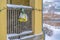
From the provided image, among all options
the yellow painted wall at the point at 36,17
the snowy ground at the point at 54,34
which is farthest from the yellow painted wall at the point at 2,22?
the snowy ground at the point at 54,34

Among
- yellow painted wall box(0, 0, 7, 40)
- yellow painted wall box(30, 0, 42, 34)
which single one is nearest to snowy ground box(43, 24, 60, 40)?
yellow painted wall box(30, 0, 42, 34)

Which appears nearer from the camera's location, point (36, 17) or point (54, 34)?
point (36, 17)

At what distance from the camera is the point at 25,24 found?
1861 millimetres

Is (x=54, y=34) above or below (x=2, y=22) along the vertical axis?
below

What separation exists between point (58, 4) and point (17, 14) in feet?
1.99

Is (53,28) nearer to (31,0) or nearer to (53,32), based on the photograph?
(53,32)

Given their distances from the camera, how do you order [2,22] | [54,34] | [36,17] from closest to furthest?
[2,22] < [36,17] < [54,34]

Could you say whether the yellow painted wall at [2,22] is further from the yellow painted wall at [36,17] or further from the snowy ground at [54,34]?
the snowy ground at [54,34]

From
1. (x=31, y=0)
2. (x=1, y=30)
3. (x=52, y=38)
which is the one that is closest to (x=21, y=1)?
(x=31, y=0)

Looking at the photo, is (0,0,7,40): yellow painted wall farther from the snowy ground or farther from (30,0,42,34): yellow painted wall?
the snowy ground

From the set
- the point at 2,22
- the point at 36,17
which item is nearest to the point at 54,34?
the point at 36,17

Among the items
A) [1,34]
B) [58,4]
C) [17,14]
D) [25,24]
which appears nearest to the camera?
[1,34]

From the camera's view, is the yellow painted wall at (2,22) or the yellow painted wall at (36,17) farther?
the yellow painted wall at (36,17)

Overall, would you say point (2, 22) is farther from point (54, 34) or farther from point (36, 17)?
point (54, 34)
